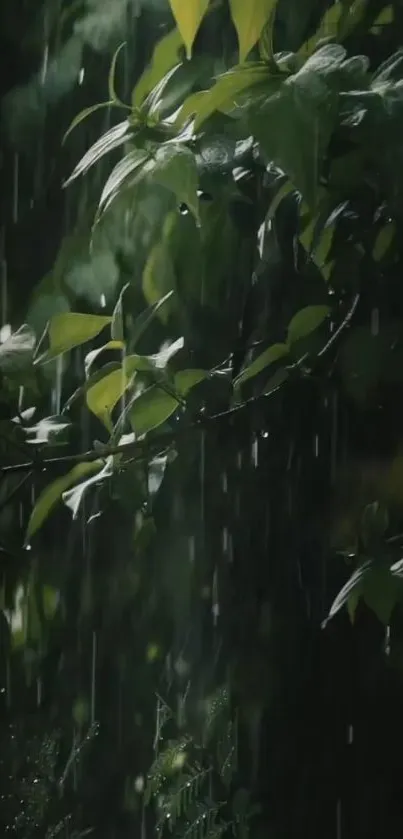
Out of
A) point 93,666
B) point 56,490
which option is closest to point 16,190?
point 56,490

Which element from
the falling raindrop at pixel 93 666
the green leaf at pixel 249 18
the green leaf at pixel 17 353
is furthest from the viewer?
the falling raindrop at pixel 93 666

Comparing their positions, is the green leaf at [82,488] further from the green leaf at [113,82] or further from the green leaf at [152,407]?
the green leaf at [113,82]

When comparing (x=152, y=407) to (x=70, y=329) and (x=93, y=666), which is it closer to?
(x=70, y=329)

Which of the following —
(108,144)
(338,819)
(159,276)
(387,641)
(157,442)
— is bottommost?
(338,819)

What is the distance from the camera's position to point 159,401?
0.67 meters

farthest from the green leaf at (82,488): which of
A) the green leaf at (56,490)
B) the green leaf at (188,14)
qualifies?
the green leaf at (188,14)

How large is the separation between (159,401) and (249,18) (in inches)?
10.2

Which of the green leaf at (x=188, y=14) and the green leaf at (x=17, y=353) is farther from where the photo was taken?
the green leaf at (x=17, y=353)

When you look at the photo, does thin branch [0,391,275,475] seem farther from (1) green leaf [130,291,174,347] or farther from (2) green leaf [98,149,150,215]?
(2) green leaf [98,149,150,215]

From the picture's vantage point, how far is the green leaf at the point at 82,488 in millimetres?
699

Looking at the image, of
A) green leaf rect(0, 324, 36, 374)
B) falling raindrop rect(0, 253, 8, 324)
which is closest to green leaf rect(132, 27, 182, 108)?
green leaf rect(0, 324, 36, 374)

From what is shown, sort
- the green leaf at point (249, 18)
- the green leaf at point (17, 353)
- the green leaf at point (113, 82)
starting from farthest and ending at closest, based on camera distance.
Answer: the green leaf at point (17, 353), the green leaf at point (113, 82), the green leaf at point (249, 18)

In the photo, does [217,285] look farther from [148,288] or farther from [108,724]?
[108,724]

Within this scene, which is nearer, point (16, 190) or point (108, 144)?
point (108, 144)
